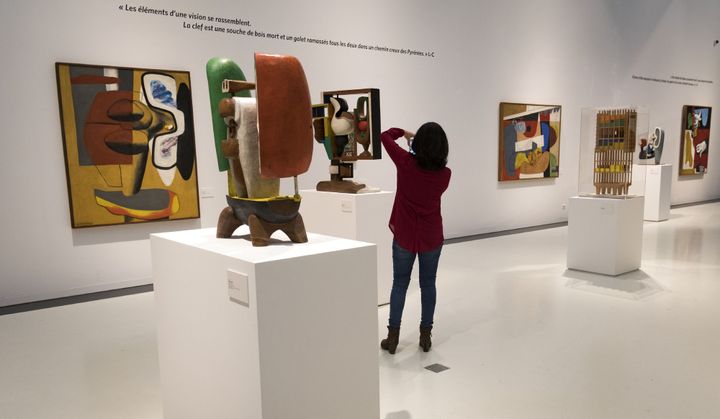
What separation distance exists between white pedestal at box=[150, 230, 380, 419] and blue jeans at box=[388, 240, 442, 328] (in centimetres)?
120

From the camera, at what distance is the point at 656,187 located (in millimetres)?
8797

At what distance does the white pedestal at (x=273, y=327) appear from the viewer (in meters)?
1.76

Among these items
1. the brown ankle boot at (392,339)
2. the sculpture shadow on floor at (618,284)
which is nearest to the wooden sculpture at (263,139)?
the brown ankle boot at (392,339)

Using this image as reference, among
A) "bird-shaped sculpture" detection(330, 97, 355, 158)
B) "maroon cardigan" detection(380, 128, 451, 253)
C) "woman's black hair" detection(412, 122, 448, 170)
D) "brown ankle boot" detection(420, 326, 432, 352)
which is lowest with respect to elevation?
"brown ankle boot" detection(420, 326, 432, 352)

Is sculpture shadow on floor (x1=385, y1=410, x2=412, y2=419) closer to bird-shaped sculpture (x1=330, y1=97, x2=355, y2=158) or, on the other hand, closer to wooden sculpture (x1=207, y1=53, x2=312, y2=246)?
wooden sculpture (x1=207, y1=53, x2=312, y2=246)

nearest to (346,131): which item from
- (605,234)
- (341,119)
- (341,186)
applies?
(341,119)

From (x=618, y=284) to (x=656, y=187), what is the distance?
4619 millimetres

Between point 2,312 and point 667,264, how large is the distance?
6.77 m

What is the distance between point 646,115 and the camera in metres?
5.70

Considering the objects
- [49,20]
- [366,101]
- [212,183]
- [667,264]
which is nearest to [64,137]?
[49,20]

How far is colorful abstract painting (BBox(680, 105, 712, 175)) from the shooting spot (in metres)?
11.2

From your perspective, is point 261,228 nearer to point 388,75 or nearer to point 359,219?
point 359,219

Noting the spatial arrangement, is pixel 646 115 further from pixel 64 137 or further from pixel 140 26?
pixel 64 137

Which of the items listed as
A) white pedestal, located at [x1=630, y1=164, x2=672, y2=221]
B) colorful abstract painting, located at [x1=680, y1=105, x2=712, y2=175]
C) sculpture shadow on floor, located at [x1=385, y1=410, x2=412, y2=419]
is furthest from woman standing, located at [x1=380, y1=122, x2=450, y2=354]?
colorful abstract painting, located at [x1=680, y1=105, x2=712, y2=175]
